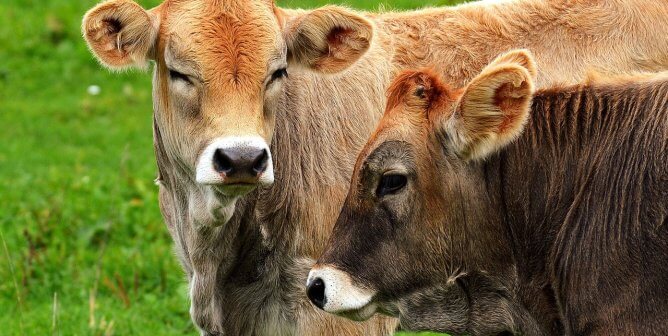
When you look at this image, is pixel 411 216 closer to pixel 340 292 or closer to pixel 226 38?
pixel 340 292

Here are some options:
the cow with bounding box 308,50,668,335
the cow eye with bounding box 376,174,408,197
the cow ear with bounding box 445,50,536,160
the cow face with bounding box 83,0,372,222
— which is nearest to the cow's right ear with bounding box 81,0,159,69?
the cow face with bounding box 83,0,372,222

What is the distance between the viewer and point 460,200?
6480mm

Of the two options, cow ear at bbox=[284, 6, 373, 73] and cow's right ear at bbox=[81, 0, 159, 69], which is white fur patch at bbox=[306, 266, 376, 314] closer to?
cow ear at bbox=[284, 6, 373, 73]

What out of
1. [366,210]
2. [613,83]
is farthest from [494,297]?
[613,83]

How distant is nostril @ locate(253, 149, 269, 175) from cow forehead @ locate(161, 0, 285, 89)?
477 mm

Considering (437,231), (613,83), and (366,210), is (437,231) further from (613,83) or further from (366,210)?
(613,83)

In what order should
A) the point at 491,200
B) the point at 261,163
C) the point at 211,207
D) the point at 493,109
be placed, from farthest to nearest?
the point at 211,207 → the point at 261,163 → the point at 491,200 → the point at 493,109

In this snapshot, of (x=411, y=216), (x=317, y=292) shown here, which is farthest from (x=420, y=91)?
(x=317, y=292)

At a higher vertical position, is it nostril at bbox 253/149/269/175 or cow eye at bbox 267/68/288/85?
cow eye at bbox 267/68/288/85

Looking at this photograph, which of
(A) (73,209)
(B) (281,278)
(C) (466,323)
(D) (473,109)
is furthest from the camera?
(A) (73,209)

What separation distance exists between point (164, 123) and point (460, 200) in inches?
76.3

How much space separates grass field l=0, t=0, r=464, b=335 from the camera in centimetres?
1045

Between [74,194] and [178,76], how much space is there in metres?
6.20

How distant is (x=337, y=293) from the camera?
21.0ft
